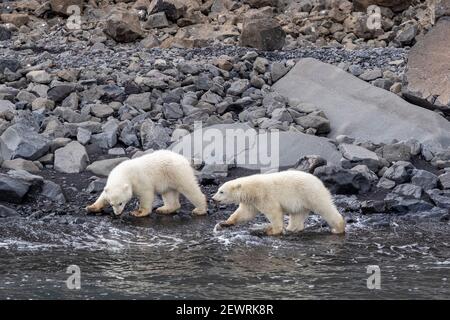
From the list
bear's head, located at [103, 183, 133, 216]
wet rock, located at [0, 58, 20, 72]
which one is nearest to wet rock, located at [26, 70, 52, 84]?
wet rock, located at [0, 58, 20, 72]

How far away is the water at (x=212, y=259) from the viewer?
10.3 meters

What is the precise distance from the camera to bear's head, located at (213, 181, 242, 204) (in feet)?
42.5

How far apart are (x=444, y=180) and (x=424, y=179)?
1.07 feet

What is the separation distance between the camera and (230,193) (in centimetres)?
1300

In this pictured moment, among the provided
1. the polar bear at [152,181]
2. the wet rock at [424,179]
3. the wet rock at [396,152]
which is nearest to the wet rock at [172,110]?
the wet rock at [396,152]

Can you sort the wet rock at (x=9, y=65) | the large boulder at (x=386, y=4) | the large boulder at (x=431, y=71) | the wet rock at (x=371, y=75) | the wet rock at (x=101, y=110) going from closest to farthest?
the wet rock at (x=101, y=110), the large boulder at (x=431, y=71), the wet rock at (x=371, y=75), the wet rock at (x=9, y=65), the large boulder at (x=386, y=4)

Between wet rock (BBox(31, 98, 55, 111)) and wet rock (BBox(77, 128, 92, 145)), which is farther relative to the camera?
wet rock (BBox(31, 98, 55, 111))

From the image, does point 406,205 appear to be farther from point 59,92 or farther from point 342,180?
point 59,92

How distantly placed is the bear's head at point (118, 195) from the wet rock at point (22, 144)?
3.00 meters

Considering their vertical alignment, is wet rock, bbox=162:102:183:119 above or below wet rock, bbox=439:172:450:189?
above

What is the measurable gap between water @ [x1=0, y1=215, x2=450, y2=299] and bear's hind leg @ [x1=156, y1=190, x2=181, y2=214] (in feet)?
0.63

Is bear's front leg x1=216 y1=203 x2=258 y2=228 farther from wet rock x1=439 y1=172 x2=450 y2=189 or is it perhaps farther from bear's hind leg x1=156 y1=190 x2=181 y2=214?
wet rock x1=439 y1=172 x2=450 y2=189

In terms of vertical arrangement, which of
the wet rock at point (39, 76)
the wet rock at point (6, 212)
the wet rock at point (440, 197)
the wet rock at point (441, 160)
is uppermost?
the wet rock at point (39, 76)

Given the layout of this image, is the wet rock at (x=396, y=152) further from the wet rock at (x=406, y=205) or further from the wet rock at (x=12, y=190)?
the wet rock at (x=12, y=190)
